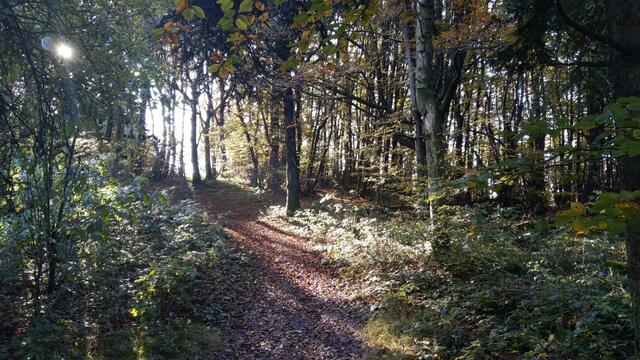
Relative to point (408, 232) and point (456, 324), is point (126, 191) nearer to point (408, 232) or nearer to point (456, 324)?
point (456, 324)

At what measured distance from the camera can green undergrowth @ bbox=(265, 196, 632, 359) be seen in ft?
15.0

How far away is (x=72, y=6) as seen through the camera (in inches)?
191

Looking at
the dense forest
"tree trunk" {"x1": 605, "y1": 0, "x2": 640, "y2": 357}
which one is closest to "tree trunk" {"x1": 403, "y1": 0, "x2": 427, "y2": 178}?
the dense forest

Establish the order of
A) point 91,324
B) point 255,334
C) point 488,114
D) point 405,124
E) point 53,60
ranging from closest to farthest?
point 53,60, point 91,324, point 255,334, point 405,124, point 488,114

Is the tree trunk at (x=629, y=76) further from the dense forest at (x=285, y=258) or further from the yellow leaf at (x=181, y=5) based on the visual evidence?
the yellow leaf at (x=181, y=5)

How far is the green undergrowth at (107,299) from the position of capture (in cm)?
510

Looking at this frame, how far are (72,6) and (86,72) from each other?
2.73 ft

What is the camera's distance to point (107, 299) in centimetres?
624

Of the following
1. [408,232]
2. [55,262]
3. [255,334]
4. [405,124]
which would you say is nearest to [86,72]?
[55,262]

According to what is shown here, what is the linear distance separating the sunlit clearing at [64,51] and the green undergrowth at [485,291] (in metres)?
4.88

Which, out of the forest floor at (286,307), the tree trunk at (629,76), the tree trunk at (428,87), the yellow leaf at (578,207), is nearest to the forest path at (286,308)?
the forest floor at (286,307)

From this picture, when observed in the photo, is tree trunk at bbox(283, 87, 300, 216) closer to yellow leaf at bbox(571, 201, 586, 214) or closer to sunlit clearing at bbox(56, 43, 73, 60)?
sunlit clearing at bbox(56, 43, 73, 60)

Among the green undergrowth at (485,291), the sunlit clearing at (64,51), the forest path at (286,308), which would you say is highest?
the sunlit clearing at (64,51)

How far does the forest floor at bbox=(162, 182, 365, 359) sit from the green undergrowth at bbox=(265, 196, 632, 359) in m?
0.47
